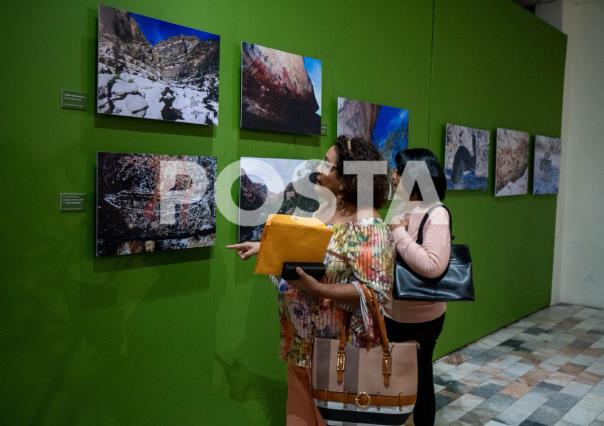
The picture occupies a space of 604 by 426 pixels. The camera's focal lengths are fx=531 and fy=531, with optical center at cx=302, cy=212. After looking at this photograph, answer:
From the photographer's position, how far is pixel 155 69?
8.29 ft

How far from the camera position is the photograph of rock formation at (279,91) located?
296cm

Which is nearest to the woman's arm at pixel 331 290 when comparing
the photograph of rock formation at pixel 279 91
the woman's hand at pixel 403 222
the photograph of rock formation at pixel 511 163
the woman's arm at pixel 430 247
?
the woman's arm at pixel 430 247

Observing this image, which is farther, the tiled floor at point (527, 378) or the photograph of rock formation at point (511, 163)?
the photograph of rock formation at point (511, 163)

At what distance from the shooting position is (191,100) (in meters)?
2.68

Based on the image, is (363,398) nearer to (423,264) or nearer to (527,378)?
(423,264)

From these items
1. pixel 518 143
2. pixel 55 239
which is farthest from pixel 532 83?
pixel 55 239

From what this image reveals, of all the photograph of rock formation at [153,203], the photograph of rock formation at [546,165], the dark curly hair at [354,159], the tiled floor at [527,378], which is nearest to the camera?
the dark curly hair at [354,159]

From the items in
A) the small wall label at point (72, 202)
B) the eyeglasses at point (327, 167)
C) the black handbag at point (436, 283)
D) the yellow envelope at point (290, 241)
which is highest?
the eyeglasses at point (327, 167)

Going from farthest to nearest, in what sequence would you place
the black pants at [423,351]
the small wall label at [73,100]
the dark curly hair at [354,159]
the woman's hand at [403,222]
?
the black pants at [423,351], the woman's hand at [403,222], the small wall label at [73,100], the dark curly hair at [354,159]

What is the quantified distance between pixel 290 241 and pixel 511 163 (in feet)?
15.0

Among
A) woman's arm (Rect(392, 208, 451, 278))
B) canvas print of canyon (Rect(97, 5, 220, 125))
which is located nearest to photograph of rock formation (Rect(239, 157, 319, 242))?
canvas print of canyon (Rect(97, 5, 220, 125))

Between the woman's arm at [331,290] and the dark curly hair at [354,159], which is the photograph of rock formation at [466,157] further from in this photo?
the woman's arm at [331,290]

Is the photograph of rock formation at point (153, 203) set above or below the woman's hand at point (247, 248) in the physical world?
above

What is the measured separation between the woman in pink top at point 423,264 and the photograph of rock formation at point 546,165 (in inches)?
158
